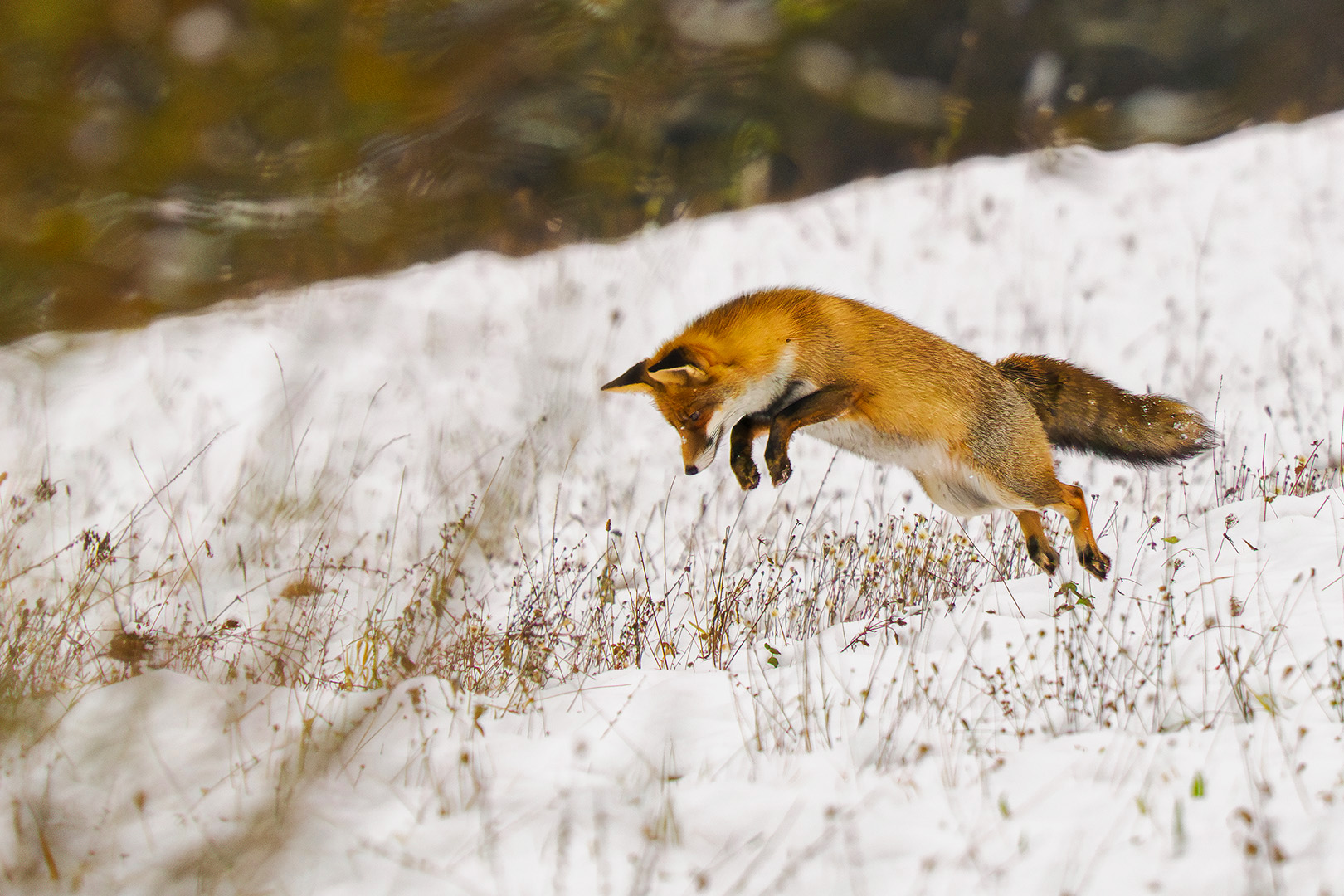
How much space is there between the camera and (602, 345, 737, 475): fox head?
4789 millimetres

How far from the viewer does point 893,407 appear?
5004 millimetres

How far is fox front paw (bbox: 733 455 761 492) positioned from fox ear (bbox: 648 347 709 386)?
452 millimetres

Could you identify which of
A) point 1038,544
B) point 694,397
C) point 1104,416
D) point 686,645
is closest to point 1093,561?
point 1038,544

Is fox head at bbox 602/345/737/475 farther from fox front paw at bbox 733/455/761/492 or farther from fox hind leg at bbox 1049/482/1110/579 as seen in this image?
A: fox hind leg at bbox 1049/482/1110/579

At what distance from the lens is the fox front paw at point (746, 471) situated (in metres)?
4.85

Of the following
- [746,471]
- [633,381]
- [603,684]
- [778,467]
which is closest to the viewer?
[603,684]

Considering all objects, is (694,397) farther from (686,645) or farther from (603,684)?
(603,684)

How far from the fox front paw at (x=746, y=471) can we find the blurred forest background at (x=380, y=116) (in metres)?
3.52

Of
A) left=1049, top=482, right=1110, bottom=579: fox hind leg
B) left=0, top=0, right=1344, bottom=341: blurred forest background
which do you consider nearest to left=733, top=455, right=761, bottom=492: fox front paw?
left=1049, top=482, right=1110, bottom=579: fox hind leg

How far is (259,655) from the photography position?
503cm

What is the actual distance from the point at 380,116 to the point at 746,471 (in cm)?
396

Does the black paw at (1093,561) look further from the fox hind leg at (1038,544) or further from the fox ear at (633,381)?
the fox ear at (633,381)

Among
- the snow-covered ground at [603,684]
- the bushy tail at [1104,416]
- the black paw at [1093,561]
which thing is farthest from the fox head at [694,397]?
the black paw at [1093,561]

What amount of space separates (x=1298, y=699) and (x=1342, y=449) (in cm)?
417
